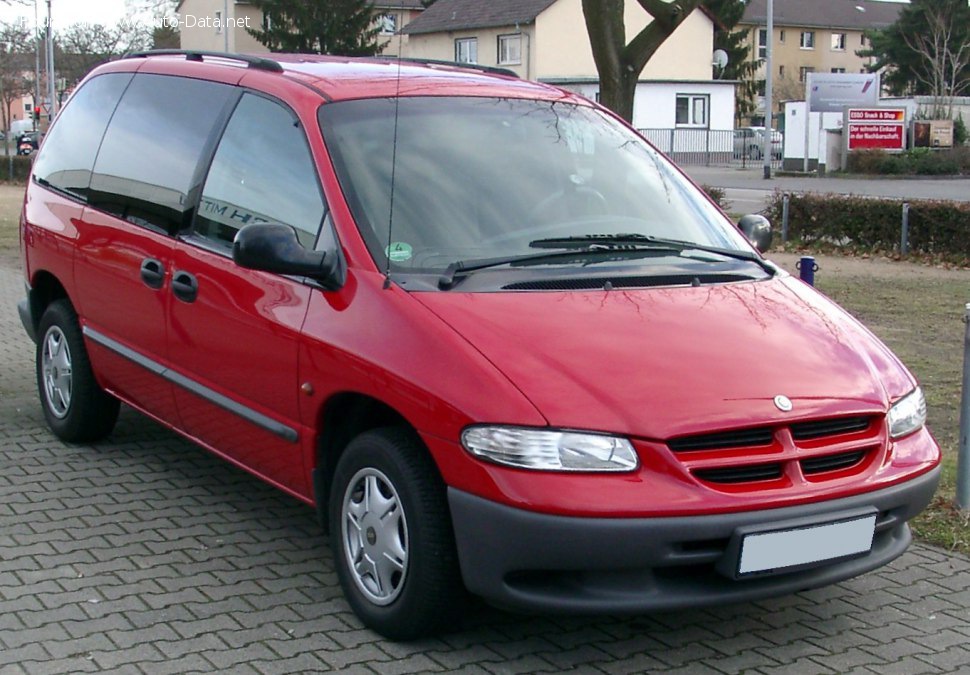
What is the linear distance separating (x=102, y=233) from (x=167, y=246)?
0.79 m

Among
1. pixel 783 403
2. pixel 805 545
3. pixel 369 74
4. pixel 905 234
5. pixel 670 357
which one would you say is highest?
pixel 369 74

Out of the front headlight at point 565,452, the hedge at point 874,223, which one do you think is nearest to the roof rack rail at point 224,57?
the front headlight at point 565,452

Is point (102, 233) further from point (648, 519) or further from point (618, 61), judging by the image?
point (618, 61)

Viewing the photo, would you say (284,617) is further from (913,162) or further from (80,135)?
(913,162)

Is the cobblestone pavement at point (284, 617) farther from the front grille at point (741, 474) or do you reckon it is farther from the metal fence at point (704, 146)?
the metal fence at point (704, 146)

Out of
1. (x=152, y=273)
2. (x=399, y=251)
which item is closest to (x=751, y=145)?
(x=152, y=273)

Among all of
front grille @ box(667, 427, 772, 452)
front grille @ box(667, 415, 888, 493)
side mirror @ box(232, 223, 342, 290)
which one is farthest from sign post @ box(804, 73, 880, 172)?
front grille @ box(667, 427, 772, 452)

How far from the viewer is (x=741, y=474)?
156 inches

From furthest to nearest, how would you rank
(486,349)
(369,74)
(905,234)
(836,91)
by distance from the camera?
1. (836,91)
2. (905,234)
3. (369,74)
4. (486,349)

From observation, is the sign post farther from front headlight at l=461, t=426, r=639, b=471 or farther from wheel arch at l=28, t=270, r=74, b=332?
front headlight at l=461, t=426, r=639, b=471

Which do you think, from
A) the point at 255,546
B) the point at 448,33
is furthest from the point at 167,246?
the point at 448,33

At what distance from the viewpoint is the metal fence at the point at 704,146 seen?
55625 millimetres

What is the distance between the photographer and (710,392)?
4.03 m

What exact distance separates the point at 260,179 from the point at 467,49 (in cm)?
6313
